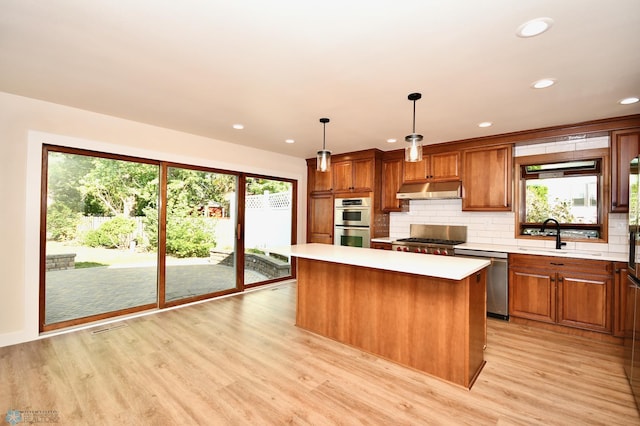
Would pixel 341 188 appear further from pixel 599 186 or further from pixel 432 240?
pixel 599 186

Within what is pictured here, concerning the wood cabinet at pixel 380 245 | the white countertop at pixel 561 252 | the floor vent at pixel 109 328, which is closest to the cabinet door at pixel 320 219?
the wood cabinet at pixel 380 245

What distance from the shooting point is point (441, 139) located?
4320 millimetres

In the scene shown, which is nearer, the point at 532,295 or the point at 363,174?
the point at 532,295

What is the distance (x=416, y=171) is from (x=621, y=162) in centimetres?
235

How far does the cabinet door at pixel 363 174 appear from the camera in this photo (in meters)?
5.06

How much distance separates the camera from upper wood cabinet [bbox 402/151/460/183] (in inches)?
174

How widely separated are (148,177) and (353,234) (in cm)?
327

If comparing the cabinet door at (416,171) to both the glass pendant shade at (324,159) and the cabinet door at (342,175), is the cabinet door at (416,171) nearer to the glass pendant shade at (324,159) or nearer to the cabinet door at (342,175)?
the cabinet door at (342,175)

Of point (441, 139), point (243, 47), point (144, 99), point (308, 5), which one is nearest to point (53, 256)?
point (144, 99)

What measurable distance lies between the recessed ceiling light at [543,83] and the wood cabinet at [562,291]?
197cm

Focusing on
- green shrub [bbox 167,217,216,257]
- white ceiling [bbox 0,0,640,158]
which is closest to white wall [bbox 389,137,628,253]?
white ceiling [bbox 0,0,640,158]

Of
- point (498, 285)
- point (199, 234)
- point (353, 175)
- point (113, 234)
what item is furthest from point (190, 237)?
point (498, 285)

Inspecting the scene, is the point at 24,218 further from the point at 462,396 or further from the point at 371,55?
the point at 462,396

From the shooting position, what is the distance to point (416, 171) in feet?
15.8
